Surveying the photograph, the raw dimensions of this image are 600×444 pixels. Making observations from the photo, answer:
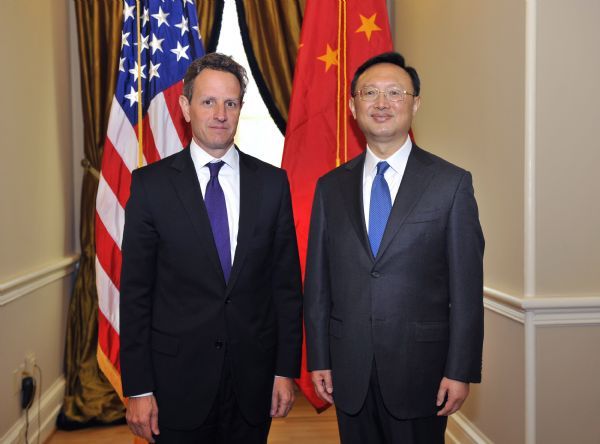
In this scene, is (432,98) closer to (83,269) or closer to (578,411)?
(578,411)

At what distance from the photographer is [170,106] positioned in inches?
121

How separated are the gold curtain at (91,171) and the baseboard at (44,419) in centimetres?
8

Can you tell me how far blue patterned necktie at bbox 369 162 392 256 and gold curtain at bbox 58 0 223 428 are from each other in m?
2.28

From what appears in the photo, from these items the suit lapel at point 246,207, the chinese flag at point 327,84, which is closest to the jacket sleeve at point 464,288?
the suit lapel at point 246,207

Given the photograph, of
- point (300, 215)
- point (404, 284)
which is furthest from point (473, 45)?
point (404, 284)

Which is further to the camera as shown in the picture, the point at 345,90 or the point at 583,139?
the point at 345,90

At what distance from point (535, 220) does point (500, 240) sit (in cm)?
26

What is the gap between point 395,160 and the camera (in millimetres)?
1669

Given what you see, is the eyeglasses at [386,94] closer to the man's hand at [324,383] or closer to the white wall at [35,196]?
the man's hand at [324,383]

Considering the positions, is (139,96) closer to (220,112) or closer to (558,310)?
(220,112)

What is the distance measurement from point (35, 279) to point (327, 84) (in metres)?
1.76

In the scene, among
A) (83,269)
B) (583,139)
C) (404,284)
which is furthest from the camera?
(83,269)

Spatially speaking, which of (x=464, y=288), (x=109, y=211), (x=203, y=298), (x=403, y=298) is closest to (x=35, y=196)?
(x=109, y=211)

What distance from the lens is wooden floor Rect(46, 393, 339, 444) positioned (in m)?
3.07
